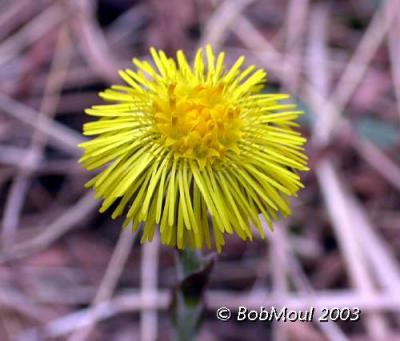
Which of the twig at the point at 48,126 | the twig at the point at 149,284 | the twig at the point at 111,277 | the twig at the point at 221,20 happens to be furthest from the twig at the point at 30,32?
the twig at the point at 149,284

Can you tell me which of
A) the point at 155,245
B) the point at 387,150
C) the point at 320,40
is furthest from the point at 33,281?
the point at 320,40

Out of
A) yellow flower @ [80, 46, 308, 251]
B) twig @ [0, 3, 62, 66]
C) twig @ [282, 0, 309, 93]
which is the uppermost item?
twig @ [0, 3, 62, 66]

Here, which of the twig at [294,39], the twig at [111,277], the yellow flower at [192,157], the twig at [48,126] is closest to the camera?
the yellow flower at [192,157]

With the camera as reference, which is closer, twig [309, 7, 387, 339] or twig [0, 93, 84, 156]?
twig [309, 7, 387, 339]

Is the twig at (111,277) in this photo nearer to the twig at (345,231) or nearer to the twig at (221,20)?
the twig at (345,231)

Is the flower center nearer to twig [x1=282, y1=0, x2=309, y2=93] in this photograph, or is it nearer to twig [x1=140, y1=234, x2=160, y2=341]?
twig [x1=140, y1=234, x2=160, y2=341]

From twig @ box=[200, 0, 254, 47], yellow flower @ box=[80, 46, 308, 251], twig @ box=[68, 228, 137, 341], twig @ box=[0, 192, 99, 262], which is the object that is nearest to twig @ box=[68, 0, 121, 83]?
twig @ box=[200, 0, 254, 47]
